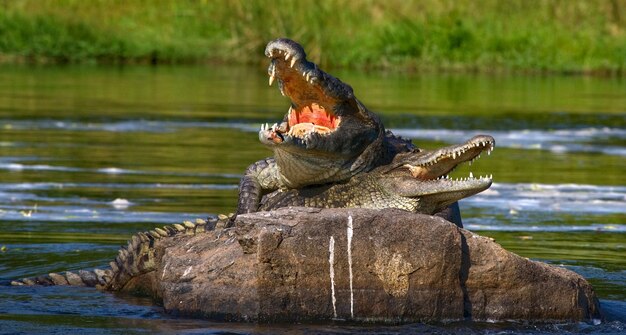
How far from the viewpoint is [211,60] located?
4000 centimetres

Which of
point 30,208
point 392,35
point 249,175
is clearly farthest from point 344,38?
point 249,175

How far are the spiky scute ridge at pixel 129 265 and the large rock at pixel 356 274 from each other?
1.01 metres

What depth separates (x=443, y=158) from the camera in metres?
8.64

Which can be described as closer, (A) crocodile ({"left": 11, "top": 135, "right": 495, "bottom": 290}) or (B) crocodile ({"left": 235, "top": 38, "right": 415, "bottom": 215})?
(B) crocodile ({"left": 235, "top": 38, "right": 415, "bottom": 215})

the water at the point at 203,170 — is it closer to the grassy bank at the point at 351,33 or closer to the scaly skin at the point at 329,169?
the scaly skin at the point at 329,169

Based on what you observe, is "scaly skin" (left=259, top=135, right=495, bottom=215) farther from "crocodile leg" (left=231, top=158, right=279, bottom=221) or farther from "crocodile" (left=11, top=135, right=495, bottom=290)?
"crocodile leg" (left=231, top=158, right=279, bottom=221)

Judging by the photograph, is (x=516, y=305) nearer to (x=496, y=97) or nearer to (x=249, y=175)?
(x=249, y=175)

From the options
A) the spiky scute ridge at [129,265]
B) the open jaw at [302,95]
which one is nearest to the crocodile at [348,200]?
the spiky scute ridge at [129,265]

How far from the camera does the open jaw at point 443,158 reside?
8430mm

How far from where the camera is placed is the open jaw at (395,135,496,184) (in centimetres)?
843

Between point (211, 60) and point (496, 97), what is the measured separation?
43.7ft

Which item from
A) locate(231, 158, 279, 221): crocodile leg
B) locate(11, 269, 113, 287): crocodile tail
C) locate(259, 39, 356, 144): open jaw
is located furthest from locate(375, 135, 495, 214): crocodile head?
locate(11, 269, 113, 287): crocodile tail

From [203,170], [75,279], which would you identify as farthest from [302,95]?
[203,170]

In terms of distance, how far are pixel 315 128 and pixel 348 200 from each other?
1.76 feet
